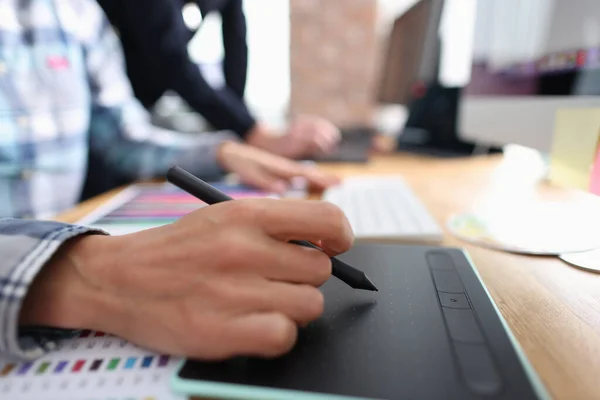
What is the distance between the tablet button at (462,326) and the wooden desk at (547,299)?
0.03 m

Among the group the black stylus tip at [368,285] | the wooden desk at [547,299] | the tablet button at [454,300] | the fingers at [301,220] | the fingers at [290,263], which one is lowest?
the wooden desk at [547,299]

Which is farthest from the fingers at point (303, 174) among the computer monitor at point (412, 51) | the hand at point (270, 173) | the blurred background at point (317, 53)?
the blurred background at point (317, 53)

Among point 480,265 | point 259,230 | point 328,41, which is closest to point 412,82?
point 328,41

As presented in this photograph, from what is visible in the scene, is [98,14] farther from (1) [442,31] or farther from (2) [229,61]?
(1) [442,31]

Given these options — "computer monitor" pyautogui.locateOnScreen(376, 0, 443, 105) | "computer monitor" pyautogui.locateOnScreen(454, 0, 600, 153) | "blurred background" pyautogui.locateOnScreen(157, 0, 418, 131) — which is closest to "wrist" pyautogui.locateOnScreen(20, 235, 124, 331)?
"computer monitor" pyautogui.locateOnScreen(454, 0, 600, 153)

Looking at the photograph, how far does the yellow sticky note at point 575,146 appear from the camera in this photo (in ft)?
1.09

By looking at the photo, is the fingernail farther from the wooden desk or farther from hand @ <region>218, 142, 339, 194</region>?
the wooden desk

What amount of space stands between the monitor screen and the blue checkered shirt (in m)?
0.51

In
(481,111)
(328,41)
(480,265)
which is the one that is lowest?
(480,265)

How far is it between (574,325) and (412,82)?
1058 millimetres

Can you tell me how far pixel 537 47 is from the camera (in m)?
0.47

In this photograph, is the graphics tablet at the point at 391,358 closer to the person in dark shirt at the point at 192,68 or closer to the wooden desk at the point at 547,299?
the wooden desk at the point at 547,299

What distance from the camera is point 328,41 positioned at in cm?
160

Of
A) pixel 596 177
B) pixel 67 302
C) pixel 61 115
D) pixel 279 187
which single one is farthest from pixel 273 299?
pixel 61 115
